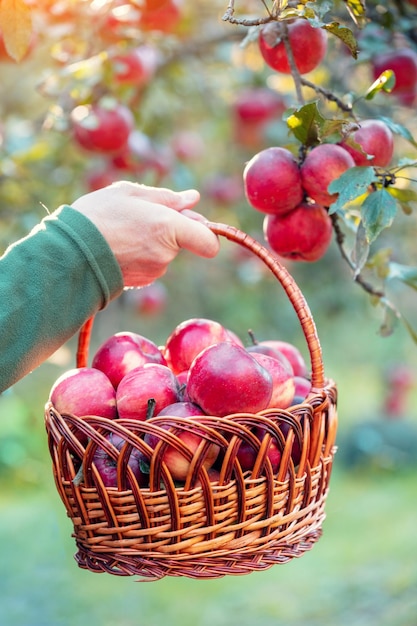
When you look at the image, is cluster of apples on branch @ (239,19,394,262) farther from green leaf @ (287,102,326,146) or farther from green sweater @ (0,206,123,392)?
green sweater @ (0,206,123,392)

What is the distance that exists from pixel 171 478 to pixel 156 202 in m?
0.35

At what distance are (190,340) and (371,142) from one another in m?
0.36

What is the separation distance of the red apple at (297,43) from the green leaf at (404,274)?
13.0 inches

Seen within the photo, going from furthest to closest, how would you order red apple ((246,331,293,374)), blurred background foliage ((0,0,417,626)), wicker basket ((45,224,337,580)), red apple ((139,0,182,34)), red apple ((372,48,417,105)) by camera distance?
red apple ((139,0,182,34)), blurred background foliage ((0,0,417,626)), red apple ((372,48,417,105)), red apple ((246,331,293,374)), wicker basket ((45,224,337,580))

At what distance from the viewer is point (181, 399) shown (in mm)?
920

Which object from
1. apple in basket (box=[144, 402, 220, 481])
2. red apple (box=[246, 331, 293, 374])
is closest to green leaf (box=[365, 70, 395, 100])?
red apple (box=[246, 331, 293, 374])

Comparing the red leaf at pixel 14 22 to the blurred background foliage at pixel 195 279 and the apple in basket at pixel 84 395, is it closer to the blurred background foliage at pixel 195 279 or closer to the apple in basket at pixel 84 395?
the blurred background foliage at pixel 195 279

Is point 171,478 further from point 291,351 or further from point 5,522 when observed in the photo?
point 5,522

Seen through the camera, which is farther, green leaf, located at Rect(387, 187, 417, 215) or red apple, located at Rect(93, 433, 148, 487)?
green leaf, located at Rect(387, 187, 417, 215)

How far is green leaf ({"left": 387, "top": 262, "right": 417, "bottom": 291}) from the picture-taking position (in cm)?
108

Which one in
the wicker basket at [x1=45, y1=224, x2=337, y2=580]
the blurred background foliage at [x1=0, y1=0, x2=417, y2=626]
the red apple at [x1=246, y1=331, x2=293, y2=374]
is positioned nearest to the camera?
the wicker basket at [x1=45, y1=224, x2=337, y2=580]

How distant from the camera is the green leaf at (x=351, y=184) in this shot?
2.84 ft

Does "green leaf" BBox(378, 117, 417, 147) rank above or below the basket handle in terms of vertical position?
above

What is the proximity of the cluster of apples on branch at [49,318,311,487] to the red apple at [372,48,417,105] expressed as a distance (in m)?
0.64
